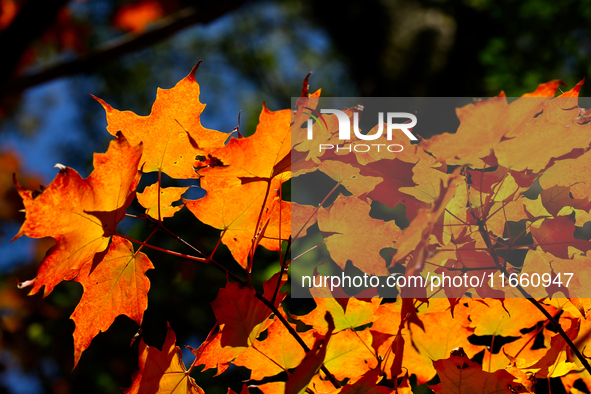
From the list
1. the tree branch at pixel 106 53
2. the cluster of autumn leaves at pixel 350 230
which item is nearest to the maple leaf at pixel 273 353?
the cluster of autumn leaves at pixel 350 230

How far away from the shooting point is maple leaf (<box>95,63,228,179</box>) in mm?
332

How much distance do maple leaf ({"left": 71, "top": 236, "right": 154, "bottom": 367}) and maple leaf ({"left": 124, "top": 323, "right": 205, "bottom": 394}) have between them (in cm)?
3

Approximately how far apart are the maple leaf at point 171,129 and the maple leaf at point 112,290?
0.27ft

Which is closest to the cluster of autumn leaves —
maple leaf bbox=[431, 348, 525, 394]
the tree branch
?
maple leaf bbox=[431, 348, 525, 394]

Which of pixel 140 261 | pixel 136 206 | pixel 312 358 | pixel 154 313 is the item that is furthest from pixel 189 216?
pixel 312 358

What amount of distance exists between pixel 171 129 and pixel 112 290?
15cm

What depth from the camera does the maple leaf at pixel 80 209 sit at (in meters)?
0.26

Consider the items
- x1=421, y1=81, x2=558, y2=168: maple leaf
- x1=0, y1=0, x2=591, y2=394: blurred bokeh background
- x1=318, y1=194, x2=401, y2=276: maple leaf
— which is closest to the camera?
x1=421, y1=81, x2=558, y2=168: maple leaf

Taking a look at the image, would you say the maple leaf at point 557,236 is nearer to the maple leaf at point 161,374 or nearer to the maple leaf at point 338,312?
the maple leaf at point 338,312

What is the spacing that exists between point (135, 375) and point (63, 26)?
3.17m

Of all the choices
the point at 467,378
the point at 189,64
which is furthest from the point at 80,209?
the point at 189,64

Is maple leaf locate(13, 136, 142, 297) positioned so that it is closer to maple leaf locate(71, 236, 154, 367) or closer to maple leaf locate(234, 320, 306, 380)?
maple leaf locate(71, 236, 154, 367)

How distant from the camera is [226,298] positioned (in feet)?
1.01

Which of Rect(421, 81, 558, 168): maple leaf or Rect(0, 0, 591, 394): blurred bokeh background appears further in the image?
Rect(0, 0, 591, 394): blurred bokeh background
